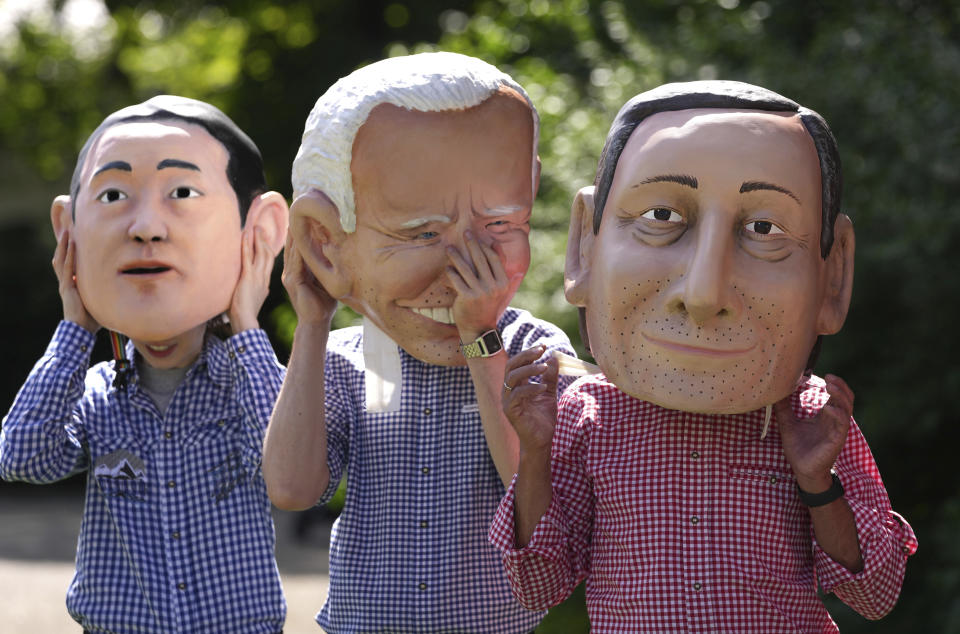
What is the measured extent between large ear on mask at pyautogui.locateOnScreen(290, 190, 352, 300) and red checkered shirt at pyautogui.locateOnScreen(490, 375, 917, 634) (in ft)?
2.17

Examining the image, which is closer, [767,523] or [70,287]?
[767,523]

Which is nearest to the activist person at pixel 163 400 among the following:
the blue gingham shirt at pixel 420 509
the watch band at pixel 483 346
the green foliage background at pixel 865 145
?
the blue gingham shirt at pixel 420 509

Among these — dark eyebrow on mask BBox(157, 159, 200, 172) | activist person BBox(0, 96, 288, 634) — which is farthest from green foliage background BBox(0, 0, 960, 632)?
dark eyebrow on mask BBox(157, 159, 200, 172)

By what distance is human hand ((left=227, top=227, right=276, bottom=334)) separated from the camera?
127 inches

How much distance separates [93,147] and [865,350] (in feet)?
11.9

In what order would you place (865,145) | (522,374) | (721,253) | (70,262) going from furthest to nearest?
→ (865,145), (70,262), (522,374), (721,253)

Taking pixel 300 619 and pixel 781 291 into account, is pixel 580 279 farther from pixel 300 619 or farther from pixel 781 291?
pixel 300 619

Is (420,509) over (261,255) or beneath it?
beneath

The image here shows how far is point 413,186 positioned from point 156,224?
77 centimetres

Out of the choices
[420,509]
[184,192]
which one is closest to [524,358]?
[420,509]

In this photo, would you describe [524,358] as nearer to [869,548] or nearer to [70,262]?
[869,548]

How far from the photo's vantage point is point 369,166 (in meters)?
2.74

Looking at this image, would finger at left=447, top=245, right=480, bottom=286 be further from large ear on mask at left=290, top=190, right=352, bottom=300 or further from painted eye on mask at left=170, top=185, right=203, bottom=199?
painted eye on mask at left=170, top=185, right=203, bottom=199

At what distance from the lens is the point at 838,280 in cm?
257
